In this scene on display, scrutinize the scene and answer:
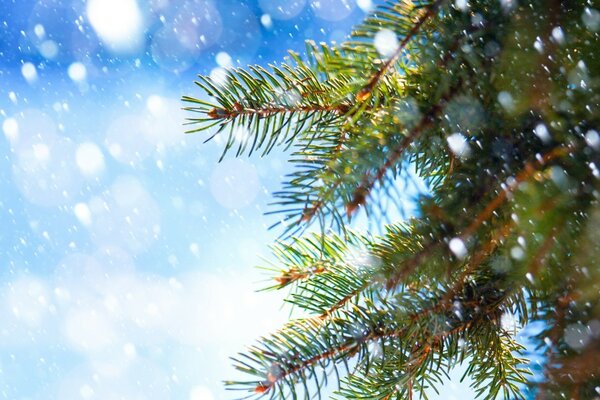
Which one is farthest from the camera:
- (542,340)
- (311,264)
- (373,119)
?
(311,264)

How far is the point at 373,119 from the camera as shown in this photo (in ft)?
1.61

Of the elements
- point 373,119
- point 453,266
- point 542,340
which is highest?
point 373,119

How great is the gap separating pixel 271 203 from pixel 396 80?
177 millimetres

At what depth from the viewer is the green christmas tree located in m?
0.39

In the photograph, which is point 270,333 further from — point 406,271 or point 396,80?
point 396,80

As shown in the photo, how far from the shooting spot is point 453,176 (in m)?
0.51

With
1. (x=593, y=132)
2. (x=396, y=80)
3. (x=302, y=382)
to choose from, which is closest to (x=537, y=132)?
(x=593, y=132)

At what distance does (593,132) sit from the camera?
403 millimetres

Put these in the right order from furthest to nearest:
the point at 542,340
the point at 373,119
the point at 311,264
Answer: the point at 311,264
the point at 373,119
the point at 542,340

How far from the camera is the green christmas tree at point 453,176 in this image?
39 centimetres

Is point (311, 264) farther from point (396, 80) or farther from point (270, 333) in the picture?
point (396, 80)

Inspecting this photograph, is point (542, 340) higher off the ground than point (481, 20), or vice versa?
point (481, 20)

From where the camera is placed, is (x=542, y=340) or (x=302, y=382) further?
(x=302, y=382)

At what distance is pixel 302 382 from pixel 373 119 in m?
0.24
